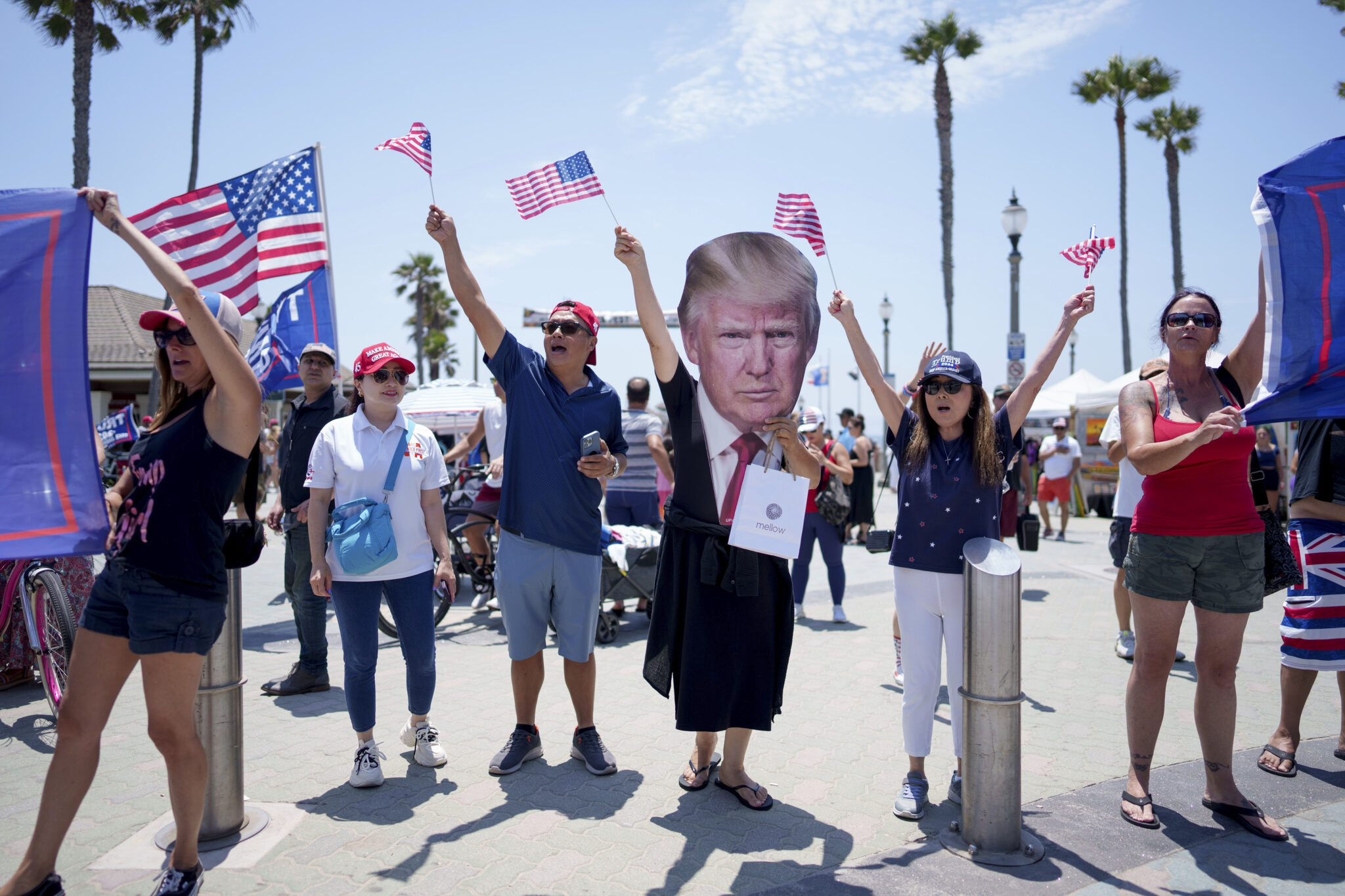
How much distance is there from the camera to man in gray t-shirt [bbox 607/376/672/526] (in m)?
7.10

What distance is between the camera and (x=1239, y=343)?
11.7ft

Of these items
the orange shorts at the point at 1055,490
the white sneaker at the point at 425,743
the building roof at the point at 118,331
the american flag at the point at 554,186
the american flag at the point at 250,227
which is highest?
the building roof at the point at 118,331

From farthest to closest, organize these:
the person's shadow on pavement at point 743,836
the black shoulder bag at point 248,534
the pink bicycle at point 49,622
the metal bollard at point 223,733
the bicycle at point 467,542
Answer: the bicycle at point 467,542, the pink bicycle at point 49,622, the metal bollard at point 223,733, the person's shadow on pavement at point 743,836, the black shoulder bag at point 248,534

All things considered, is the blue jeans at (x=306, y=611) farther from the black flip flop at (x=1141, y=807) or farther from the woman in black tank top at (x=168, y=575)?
the black flip flop at (x=1141, y=807)

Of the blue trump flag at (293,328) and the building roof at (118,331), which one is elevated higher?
the building roof at (118,331)

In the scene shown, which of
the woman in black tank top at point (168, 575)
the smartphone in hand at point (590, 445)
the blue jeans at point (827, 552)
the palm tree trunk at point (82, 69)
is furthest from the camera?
the palm tree trunk at point (82, 69)

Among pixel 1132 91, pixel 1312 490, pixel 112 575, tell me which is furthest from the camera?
pixel 1132 91

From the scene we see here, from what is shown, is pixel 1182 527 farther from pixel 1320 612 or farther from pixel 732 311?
pixel 732 311

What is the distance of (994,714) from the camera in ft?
10.4

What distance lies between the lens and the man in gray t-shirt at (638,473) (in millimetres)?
7102

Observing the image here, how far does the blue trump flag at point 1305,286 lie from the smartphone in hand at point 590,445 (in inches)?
105

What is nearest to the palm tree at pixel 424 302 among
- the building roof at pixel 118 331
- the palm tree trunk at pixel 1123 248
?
the building roof at pixel 118 331

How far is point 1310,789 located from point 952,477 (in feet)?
7.44

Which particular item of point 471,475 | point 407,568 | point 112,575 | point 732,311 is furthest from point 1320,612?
point 471,475
